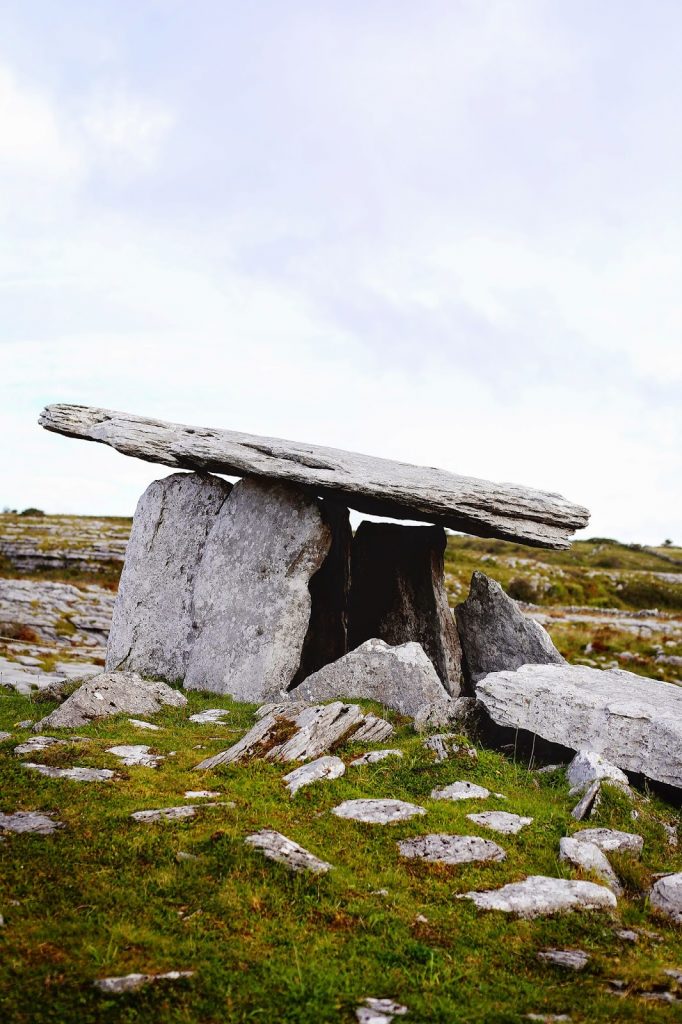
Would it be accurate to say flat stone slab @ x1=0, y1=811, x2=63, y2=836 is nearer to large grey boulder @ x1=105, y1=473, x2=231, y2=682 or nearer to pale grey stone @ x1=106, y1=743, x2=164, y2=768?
pale grey stone @ x1=106, y1=743, x2=164, y2=768

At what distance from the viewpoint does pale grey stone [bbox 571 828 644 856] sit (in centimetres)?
877

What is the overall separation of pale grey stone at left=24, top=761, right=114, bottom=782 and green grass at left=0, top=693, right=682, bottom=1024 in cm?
24

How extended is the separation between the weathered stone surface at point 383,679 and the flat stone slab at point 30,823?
6.93m

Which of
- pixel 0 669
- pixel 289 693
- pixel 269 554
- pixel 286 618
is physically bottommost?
pixel 0 669

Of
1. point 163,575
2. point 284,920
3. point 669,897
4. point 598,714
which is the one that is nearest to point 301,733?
point 598,714

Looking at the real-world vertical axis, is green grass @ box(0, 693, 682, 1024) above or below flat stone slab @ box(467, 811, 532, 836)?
below

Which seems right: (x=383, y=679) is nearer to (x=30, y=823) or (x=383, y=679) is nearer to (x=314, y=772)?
(x=314, y=772)

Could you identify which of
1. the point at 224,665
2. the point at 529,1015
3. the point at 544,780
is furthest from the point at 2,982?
the point at 224,665

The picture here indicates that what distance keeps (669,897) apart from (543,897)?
1.30 metres

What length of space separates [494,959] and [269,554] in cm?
1296

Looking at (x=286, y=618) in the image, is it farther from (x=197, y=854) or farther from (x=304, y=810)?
(x=197, y=854)

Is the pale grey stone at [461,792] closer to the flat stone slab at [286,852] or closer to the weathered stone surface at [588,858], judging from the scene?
the weathered stone surface at [588,858]

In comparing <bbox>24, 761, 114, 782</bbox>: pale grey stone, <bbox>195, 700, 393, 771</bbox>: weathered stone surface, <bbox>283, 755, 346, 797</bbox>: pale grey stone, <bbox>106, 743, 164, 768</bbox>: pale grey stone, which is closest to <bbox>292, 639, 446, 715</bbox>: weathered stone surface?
<bbox>195, 700, 393, 771</bbox>: weathered stone surface

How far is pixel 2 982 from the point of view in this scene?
5.34 meters
